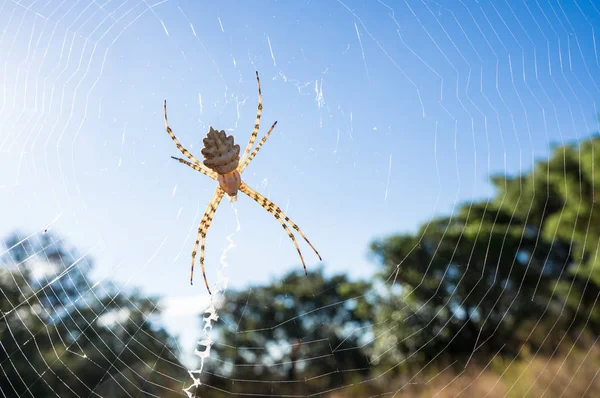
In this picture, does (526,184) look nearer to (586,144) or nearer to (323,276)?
(586,144)

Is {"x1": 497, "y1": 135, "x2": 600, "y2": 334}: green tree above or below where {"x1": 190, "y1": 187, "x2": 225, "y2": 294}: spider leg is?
above

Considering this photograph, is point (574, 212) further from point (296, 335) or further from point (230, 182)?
point (230, 182)

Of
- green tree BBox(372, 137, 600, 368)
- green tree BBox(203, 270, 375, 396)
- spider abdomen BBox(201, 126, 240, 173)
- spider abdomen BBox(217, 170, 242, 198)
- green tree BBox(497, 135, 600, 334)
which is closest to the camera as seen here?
spider abdomen BBox(201, 126, 240, 173)

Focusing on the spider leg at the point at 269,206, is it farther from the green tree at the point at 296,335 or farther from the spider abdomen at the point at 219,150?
the green tree at the point at 296,335

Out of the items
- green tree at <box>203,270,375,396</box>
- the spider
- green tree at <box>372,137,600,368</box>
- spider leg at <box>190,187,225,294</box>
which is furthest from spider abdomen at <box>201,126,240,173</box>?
green tree at <box>372,137,600,368</box>

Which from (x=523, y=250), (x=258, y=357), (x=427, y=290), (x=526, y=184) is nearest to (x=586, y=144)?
(x=526, y=184)

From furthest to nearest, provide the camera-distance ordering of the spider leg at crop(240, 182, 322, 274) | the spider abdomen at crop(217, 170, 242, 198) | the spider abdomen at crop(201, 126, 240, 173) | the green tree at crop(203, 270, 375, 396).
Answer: the green tree at crop(203, 270, 375, 396) < the spider leg at crop(240, 182, 322, 274) < the spider abdomen at crop(217, 170, 242, 198) < the spider abdomen at crop(201, 126, 240, 173)

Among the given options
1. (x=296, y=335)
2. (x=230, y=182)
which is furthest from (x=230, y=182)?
(x=296, y=335)

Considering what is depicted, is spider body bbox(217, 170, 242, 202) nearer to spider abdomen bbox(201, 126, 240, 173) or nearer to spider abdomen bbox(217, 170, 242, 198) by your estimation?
spider abdomen bbox(217, 170, 242, 198)
